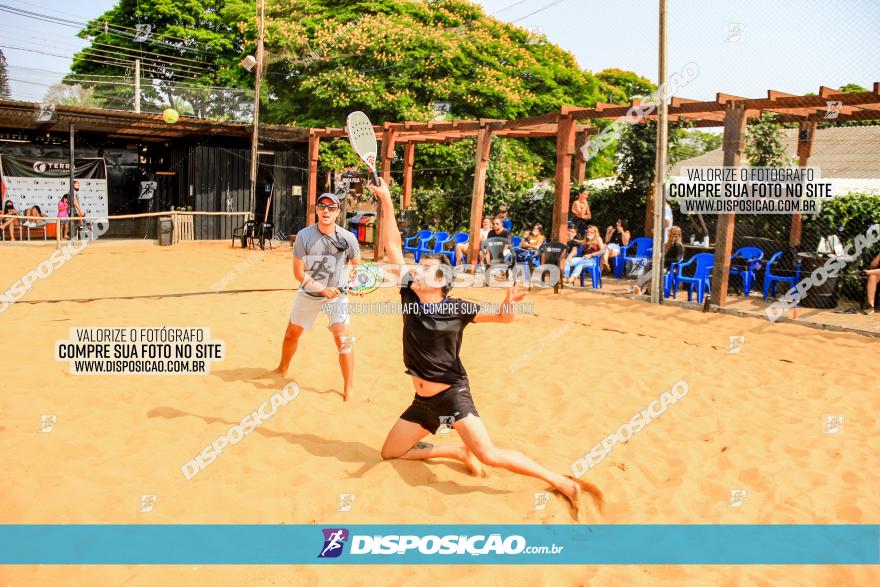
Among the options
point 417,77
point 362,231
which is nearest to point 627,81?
point 417,77

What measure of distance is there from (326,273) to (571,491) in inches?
118

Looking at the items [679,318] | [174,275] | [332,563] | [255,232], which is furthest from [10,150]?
[332,563]

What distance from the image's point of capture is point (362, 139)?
4309 mm

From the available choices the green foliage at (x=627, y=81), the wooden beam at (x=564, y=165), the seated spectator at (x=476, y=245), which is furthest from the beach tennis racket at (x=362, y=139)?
the green foliage at (x=627, y=81)

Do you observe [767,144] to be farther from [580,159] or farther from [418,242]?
[418,242]

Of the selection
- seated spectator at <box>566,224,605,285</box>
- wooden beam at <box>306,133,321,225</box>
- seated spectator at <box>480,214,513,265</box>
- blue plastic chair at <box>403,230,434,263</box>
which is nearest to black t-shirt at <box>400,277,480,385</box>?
seated spectator at <box>566,224,605,285</box>

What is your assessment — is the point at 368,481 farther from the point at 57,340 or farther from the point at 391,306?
the point at 391,306

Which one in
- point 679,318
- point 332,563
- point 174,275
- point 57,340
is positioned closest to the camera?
point 332,563

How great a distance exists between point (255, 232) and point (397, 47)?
9131mm

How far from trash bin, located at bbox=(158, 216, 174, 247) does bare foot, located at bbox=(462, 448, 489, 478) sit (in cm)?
1751

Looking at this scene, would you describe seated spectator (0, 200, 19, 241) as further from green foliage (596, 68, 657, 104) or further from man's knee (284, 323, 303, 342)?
green foliage (596, 68, 657, 104)

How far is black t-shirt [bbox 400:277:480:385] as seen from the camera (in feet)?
14.0

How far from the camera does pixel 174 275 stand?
13.1 meters

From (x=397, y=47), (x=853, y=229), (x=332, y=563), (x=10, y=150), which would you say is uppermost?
(x=397, y=47)
